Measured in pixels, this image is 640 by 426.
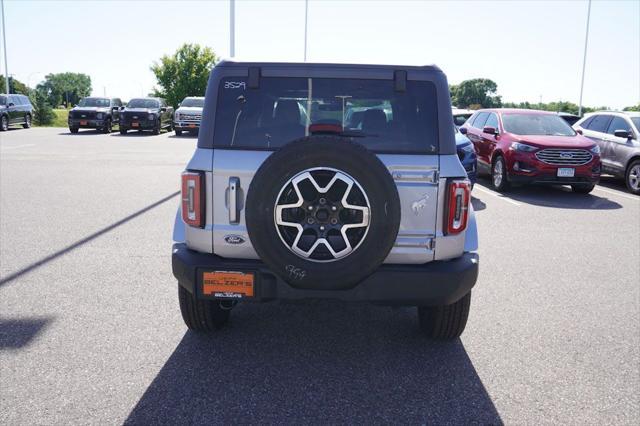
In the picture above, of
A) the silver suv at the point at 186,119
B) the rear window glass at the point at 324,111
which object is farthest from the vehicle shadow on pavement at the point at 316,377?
the silver suv at the point at 186,119

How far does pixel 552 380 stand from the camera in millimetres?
3535

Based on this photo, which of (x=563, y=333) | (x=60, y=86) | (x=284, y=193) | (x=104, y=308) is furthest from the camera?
(x=60, y=86)

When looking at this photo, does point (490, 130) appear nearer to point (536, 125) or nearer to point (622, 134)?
point (536, 125)

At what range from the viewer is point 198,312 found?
395cm

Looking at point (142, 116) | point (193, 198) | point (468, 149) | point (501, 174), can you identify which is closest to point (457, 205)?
point (193, 198)

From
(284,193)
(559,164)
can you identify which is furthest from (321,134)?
(559,164)

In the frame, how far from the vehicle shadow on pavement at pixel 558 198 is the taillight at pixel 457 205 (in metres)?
7.62

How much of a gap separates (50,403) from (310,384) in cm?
139

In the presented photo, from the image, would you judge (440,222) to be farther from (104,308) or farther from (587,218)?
(587,218)

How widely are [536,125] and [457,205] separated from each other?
9988 millimetres

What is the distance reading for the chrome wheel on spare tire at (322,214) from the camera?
10.1ft

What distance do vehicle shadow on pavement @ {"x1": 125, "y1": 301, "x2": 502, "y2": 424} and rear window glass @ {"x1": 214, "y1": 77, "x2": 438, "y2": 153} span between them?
4.42ft

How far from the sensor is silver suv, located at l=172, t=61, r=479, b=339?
10.1 ft

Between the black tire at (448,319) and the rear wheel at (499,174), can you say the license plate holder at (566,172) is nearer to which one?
the rear wheel at (499,174)
